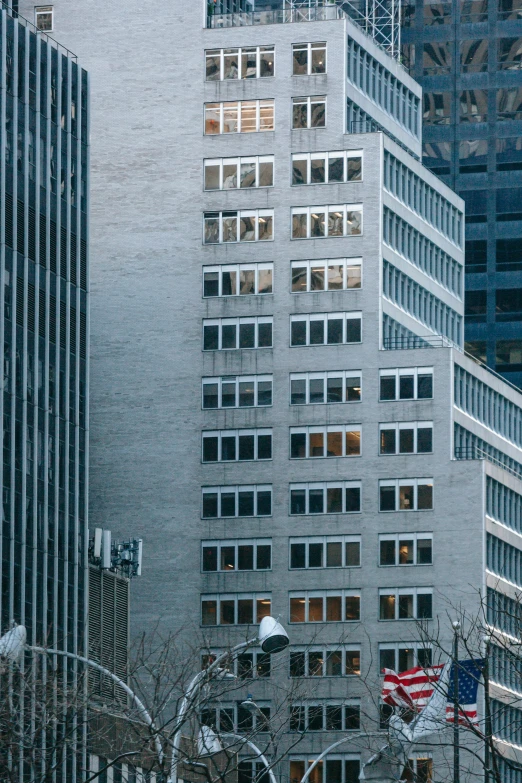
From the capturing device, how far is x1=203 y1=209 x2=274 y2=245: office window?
141 metres

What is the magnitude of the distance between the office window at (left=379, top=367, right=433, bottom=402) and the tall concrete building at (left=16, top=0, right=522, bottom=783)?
0.66 ft

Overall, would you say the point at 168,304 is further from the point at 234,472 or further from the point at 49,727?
the point at 49,727

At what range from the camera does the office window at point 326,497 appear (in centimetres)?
13638

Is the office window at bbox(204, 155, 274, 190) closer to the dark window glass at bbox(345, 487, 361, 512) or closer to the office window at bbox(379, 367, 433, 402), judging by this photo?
the office window at bbox(379, 367, 433, 402)

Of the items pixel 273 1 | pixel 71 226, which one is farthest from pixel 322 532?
pixel 273 1

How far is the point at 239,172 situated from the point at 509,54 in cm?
5354

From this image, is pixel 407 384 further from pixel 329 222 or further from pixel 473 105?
pixel 473 105

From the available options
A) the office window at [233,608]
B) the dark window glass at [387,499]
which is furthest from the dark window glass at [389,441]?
the office window at [233,608]

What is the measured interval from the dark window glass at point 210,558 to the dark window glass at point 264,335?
13.6 metres

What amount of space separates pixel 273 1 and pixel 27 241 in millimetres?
96209

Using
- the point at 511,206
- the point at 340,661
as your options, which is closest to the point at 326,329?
the point at 340,661

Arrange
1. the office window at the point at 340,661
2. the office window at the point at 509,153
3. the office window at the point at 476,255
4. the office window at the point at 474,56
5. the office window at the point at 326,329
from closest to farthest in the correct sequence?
the office window at the point at 340,661 < the office window at the point at 326,329 < the office window at the point at 476,255 < the office window at the point at 509,153 < the office window at the point at 474,56

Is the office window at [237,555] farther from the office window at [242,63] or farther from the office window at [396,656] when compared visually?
Result: the office window at [242,63]

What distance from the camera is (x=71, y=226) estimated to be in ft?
375
